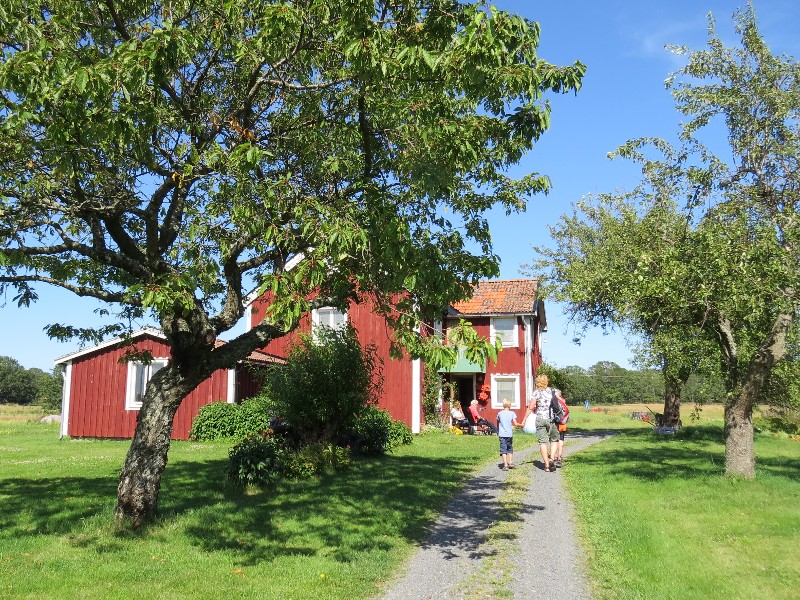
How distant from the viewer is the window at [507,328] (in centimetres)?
3000

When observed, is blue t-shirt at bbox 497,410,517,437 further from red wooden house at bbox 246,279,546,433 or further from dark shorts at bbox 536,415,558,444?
red wooden house at bbox 246,279,546,433

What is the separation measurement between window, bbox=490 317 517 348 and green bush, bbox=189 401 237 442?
1324 cm

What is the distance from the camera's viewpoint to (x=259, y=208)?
7.46 meters

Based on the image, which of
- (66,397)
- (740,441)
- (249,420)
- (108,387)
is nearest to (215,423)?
(249,420)

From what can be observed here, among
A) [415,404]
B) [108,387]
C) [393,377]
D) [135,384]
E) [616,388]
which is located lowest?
[616,388]

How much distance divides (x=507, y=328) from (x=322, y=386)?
17201 millimetres

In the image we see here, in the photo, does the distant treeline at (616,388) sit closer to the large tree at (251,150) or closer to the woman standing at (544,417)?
the woman standing at (544,417)

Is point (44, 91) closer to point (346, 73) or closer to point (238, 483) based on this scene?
point (346, 73)

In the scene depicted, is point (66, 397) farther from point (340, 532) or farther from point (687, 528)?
point (687, 528)

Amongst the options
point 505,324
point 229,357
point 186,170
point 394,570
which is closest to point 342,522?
point 394,570

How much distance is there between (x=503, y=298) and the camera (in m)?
30.9

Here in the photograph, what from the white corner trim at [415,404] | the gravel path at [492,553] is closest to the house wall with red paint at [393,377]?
the white corner trim at [415,404]

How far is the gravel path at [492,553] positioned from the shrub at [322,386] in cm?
399

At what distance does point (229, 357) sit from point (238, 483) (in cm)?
313
